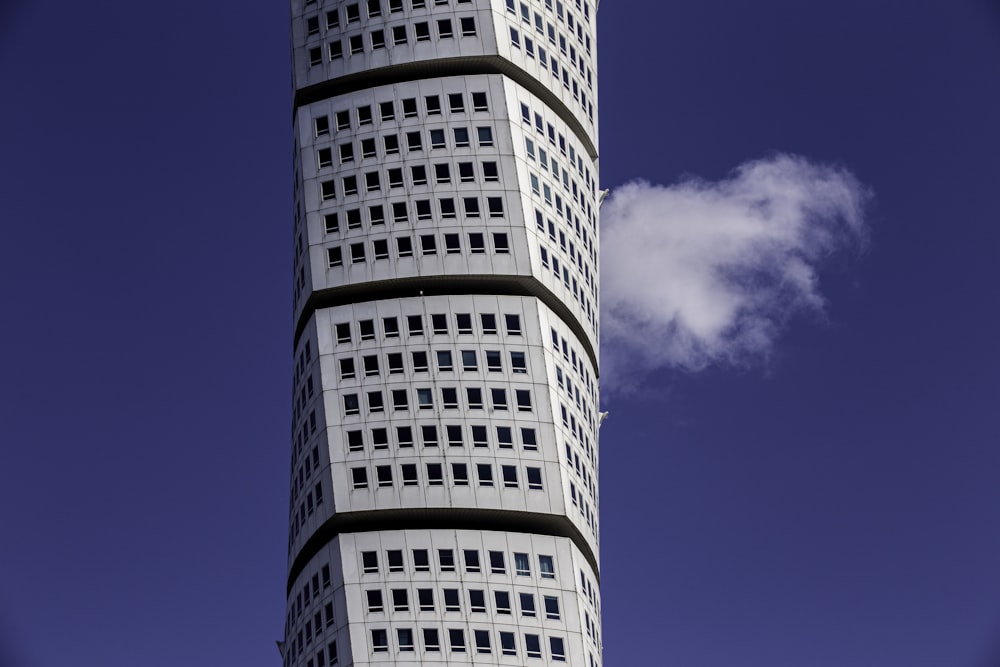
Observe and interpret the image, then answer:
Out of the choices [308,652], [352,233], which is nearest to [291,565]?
[308,652]

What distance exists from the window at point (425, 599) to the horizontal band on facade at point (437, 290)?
15.0 metres

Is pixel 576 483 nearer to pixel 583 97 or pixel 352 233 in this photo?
pixel 352 233

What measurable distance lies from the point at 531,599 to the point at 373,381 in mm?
A: 13518

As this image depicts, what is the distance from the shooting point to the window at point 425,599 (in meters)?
77.4

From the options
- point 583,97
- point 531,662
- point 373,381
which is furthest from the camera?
point 583,97

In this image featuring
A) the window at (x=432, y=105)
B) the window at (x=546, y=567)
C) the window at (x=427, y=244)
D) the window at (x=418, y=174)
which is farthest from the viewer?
→ the window at (x=432, y=105)

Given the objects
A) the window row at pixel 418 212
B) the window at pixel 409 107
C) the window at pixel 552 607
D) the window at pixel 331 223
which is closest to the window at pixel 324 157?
the window at pixel 331 223

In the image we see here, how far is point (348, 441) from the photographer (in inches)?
3189

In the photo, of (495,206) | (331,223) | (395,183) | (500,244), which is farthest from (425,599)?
(395,183)

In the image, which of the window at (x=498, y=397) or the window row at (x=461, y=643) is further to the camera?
the window at (x=498, y=397)

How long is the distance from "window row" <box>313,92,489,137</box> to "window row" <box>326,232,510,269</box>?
21.9 ft

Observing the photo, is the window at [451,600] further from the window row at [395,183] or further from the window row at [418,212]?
the window row at [395,183]

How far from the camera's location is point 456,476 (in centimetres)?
7988

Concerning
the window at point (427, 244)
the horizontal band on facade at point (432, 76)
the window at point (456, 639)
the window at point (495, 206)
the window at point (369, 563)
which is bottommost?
the window at point (456, 639)
